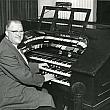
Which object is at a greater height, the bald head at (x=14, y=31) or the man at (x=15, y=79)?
the bald head at (x=14, y=31)

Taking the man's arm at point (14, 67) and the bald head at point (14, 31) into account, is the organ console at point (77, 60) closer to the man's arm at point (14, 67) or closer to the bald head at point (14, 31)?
the man's arm at point (14, 67)

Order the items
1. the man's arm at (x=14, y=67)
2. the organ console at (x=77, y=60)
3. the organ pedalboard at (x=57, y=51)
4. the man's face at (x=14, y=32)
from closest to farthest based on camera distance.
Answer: the man's arm at (x=14, y=67) < the man's face at (x=14, y=32) < the organ console at (x=77, y=60) < the organ pedalboard at (x=57, y=51)

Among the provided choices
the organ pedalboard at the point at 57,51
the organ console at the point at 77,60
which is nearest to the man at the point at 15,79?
the organ console at the point at 77,60

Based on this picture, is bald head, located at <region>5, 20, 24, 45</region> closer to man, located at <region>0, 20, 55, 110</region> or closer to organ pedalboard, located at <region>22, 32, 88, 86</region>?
man, located at <region>0, 20, 55, 110</region>

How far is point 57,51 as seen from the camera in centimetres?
342

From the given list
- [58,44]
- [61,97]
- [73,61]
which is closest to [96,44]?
[73,61]

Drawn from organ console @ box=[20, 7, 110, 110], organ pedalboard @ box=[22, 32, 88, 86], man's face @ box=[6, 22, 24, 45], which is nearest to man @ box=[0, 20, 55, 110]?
man's face @ box=[6, 22, 24, 45]

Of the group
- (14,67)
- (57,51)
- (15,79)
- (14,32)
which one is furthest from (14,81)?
(57,51)

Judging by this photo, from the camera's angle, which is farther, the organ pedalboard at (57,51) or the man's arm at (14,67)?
the organ pedalboard at (57,51)

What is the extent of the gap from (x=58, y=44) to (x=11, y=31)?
3.33 feet

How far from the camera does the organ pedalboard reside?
3.11 metres

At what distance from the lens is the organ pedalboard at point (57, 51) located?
10.2 ft

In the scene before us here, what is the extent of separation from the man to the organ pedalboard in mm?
551

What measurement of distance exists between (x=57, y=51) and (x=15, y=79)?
100 centimetres
